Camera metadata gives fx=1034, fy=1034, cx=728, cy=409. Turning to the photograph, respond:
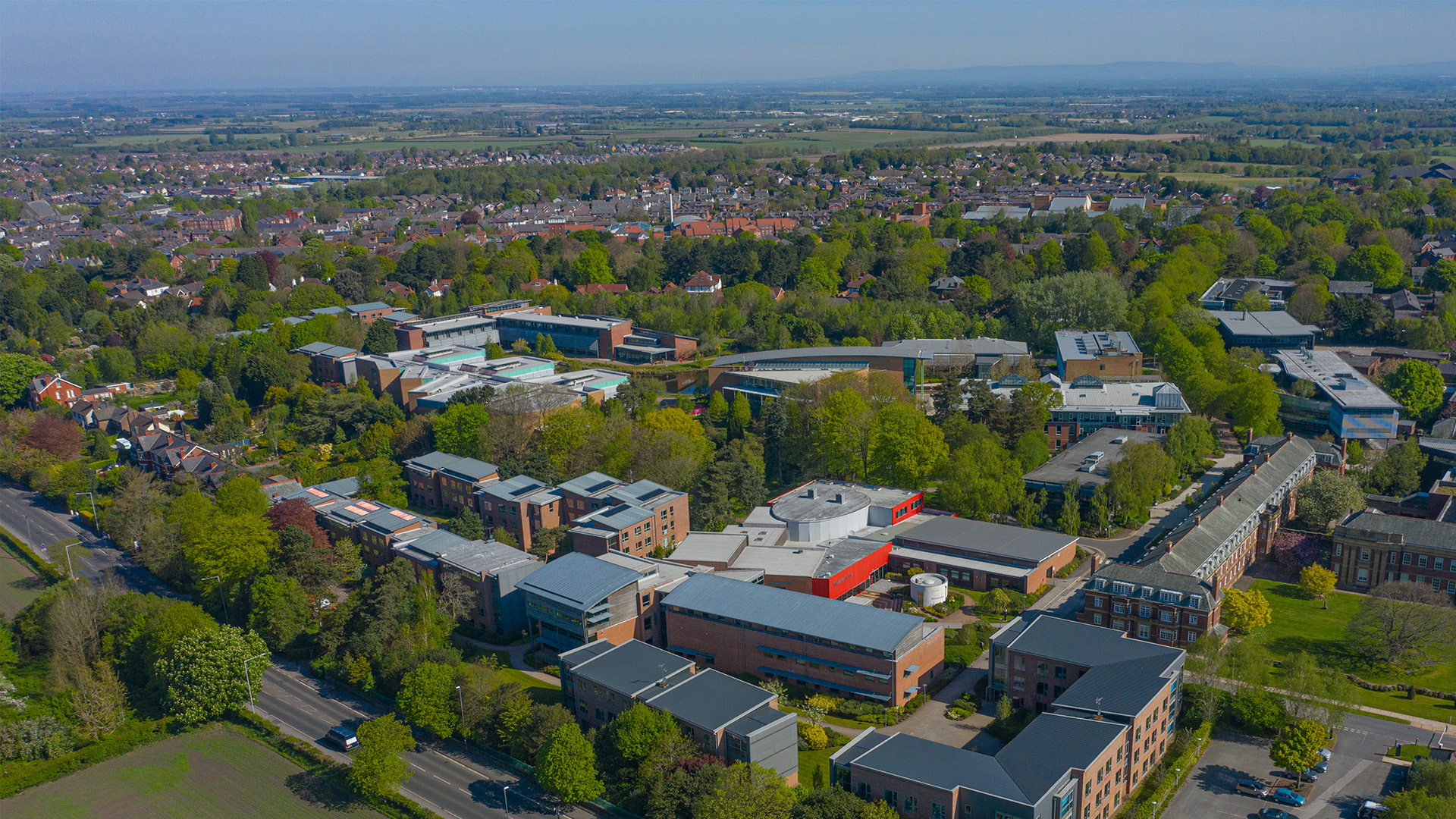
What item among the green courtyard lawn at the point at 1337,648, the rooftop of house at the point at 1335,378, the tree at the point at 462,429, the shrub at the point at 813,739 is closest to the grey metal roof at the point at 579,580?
the shrub at the point at 813,739

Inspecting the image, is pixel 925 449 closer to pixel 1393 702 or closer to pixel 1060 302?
pixel 1393 702

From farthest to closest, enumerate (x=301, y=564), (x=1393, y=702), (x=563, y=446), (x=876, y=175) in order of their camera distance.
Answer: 1. (x=876, y=175)
2. (x=563, y=446)
3. (x=301, y=564)
4. (x=1393, y=702)

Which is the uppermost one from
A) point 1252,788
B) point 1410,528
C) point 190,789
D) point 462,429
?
point 462,429

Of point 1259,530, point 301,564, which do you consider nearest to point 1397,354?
point 1259,530

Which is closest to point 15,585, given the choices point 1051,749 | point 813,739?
point 813,739

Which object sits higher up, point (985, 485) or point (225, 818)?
point (985, 485)

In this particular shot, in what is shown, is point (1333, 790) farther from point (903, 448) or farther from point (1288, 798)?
point (903, 448)

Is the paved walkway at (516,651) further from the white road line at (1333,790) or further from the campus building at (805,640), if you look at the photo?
the white road line at (1333,790)

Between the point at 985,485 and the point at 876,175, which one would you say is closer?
the point at 985,485
